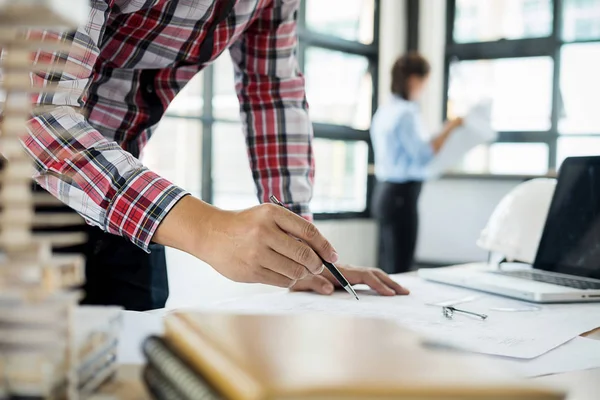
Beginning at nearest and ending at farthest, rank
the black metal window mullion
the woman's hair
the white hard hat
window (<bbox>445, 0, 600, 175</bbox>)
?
the white hard hat
the woman's hair
the black metal window mullion
window (<bbox>445, 0, 600, 175</bbox>)

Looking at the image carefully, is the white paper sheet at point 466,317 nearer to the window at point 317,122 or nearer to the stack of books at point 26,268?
the stack of books at point 26,268

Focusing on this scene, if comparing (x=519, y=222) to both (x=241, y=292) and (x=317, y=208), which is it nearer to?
(x=241, y=292)

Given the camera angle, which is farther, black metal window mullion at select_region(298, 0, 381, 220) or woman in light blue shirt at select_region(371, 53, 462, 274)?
black metal window mullion at select_region(298, 0, 381, 220)

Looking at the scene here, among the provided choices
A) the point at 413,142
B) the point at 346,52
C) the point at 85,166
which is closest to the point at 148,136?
the point at 85,166

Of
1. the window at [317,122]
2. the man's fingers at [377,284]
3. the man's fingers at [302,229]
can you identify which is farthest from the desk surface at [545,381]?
the window at [317,122]

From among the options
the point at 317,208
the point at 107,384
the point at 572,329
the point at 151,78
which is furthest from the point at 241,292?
the point at 107,384

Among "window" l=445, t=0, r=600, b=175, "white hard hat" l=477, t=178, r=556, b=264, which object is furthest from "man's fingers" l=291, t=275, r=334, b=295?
"window" l=445, t=0, r=600, b=175

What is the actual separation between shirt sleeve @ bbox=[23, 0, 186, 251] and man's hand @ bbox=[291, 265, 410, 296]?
1.32 feet

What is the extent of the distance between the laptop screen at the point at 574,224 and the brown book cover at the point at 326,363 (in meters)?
1.01

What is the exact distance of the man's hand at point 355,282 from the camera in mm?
1167

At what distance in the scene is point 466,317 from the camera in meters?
0.98

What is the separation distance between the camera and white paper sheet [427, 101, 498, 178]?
154 inches

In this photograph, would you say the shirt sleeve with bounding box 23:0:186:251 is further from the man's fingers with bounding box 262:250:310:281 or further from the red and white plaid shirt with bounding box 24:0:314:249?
the man's fingers with bounding box 262:250:310:281

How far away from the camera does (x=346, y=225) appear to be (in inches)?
186
